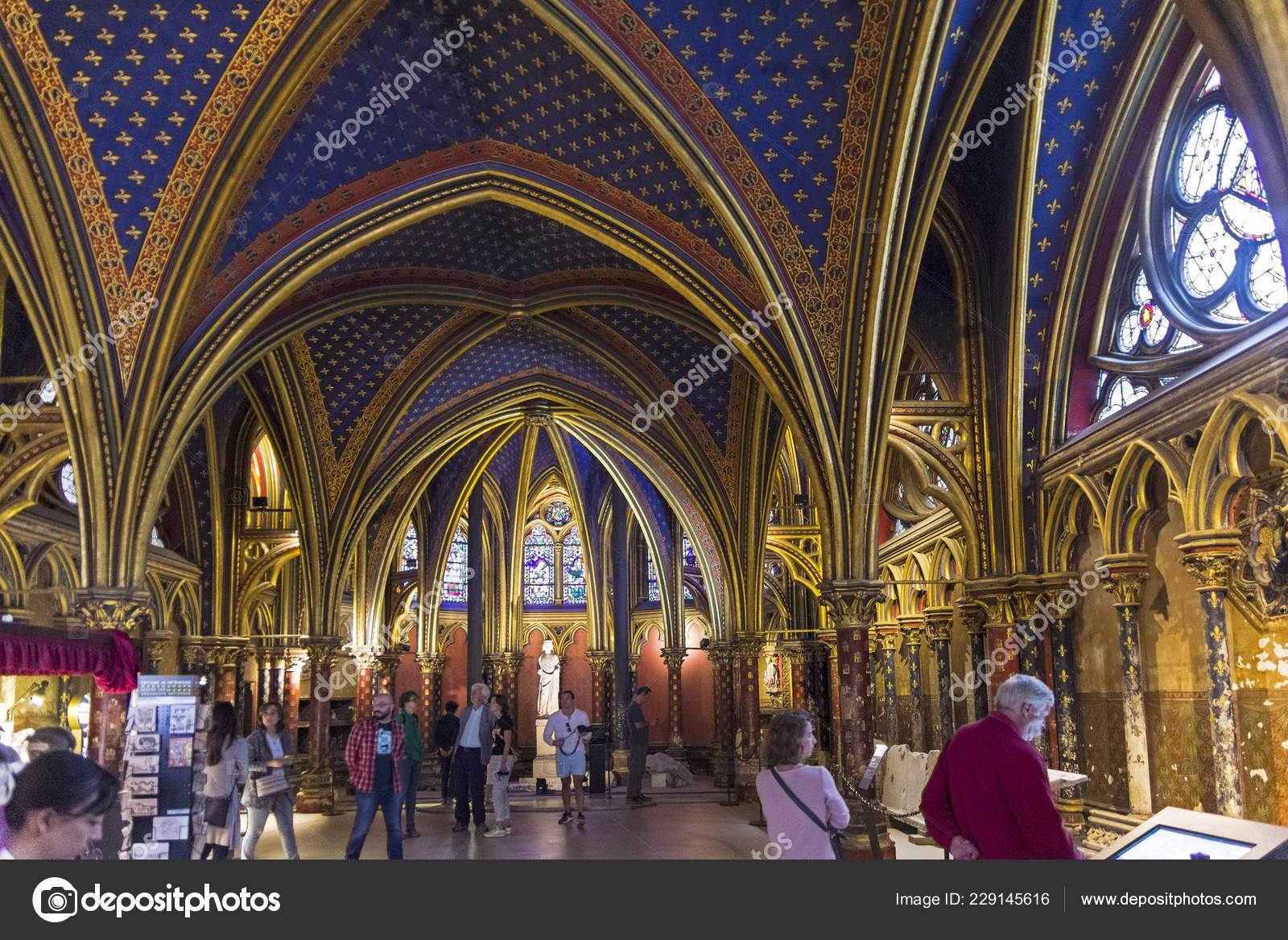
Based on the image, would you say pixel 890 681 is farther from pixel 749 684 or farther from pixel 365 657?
pixel 365 657

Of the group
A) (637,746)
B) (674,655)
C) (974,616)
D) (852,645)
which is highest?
(974,616)

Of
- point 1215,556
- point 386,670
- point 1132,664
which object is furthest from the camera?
point 386,670

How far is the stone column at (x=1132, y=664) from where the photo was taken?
972 centimetres

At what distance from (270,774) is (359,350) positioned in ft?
30.9

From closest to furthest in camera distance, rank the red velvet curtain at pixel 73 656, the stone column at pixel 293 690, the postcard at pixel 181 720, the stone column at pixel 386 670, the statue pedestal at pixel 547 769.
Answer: the postcard at pixel 181 720
the red velvet curtain at pixel 73 656
the statue pedestal at pixel 547 769
the stone column at pixel 386 670
the stone column at pixel 293 690

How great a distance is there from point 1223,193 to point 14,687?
15.3m

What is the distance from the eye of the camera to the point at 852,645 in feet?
36.0

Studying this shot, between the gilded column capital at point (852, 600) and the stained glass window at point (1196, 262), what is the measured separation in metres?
2.99

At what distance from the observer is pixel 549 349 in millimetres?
18016

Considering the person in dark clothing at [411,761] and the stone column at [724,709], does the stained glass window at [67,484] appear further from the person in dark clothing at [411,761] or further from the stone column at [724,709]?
the stone column at [724,709]

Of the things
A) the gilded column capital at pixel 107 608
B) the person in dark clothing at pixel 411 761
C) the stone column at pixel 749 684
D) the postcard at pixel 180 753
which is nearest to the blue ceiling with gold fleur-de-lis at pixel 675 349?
the stone column at pixel 749 684

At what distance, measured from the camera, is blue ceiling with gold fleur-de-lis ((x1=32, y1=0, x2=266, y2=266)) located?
9.23 m

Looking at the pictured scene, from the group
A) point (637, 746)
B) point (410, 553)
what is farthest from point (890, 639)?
point (410, 553)

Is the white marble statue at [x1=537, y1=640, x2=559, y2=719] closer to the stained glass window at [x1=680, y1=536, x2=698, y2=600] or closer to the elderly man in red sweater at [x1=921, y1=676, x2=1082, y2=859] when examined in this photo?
the stained glass window at [x1=680, y1=536, x2=698, y2=600]
